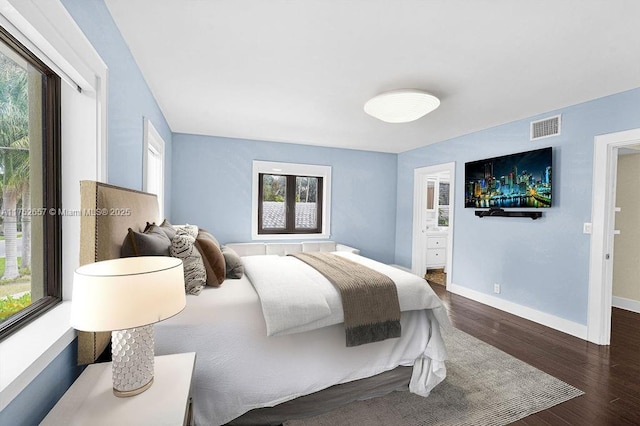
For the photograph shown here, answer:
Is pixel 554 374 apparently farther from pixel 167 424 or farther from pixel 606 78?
pixel 167 424

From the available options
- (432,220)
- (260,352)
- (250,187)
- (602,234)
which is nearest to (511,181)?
(602,234)

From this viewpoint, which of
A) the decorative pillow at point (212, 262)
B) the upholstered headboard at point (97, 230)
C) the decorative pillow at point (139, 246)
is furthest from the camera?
the decorative pillow at point (212, 262)

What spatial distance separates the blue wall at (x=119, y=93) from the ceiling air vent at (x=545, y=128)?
405 cm

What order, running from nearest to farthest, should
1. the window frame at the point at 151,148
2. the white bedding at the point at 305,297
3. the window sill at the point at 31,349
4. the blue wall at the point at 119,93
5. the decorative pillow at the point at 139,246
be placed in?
the window sill at the point at 31,349
the blue wall at the point at 119,93
the decorative pillow at the point at 139,246
the white bedding at the point at 305,297
the window frame at the point at 151,148

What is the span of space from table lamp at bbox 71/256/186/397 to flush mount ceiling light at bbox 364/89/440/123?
222 centimetres

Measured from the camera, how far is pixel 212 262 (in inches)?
84.4

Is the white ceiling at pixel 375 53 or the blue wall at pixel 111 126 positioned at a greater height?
the white ceiling at pixel 375 53

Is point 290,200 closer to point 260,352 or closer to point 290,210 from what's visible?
point 290,210

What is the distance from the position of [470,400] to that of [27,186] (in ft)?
9.00

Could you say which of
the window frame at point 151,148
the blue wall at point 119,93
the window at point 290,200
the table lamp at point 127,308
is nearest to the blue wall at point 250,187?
the window at point 290,200

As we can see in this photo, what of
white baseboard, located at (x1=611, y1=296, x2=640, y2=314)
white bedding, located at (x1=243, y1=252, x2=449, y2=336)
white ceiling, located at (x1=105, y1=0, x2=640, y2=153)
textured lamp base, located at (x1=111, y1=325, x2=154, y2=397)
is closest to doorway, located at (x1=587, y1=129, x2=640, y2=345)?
white ceiling, located at (x1=105, y1=0, x2=640, y2=153)

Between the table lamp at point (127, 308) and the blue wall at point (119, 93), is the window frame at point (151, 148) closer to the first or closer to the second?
the blue wall at point (119, 93)

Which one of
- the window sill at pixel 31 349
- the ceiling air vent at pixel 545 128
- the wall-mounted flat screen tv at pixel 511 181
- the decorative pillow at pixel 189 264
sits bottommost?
the window sill at pixel 31 349

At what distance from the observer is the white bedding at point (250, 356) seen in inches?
66.6
